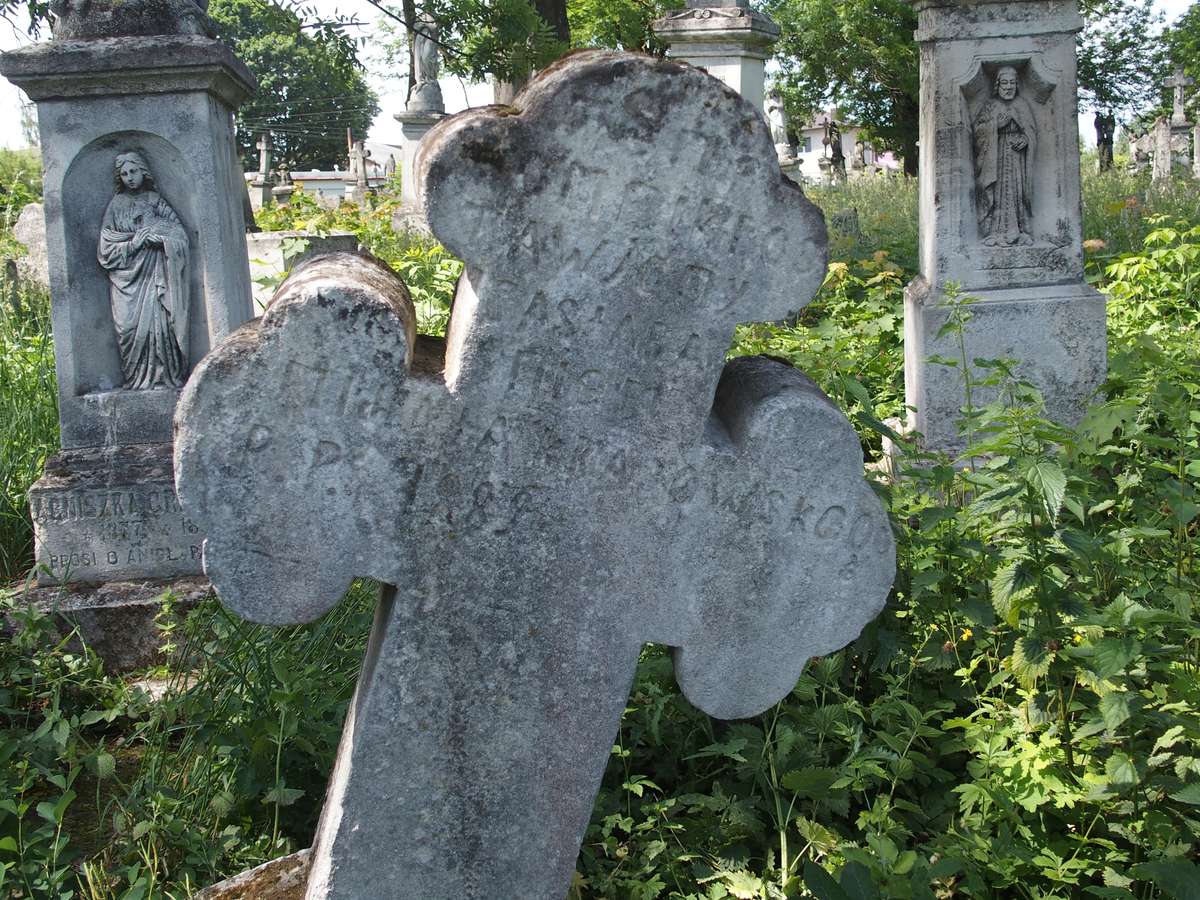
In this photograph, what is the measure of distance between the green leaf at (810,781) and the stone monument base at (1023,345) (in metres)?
3.57

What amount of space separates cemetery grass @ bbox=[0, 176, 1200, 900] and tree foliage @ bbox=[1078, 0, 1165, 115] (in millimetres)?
35893

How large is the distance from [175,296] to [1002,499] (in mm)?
3996

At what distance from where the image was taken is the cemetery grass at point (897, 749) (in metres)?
2.52

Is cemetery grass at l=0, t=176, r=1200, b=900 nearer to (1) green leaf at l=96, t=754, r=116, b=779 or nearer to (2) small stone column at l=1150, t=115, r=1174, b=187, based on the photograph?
(1) green leaf at l=96, t=754, r=116, b=779

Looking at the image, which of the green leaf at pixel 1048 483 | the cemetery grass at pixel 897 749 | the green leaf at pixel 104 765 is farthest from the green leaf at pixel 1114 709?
the green leaf at pixel 104 765

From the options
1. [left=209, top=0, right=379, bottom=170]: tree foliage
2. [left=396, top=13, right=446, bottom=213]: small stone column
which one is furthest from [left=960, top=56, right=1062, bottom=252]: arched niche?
[left=209, top=0, right=379, bottom=170]: tree foliage

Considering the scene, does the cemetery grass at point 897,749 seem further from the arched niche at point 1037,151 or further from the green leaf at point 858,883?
the arched niche at point 1037,151

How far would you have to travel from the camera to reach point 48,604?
16.4ft

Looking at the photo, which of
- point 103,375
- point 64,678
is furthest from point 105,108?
point 64,678

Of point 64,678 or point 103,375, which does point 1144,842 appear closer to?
point 64,678

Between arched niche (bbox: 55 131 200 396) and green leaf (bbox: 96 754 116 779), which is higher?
arched niche (bbox: 55 131 200 396)

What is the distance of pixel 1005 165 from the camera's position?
19.8 ft

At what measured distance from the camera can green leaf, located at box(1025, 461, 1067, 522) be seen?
2.70 metres

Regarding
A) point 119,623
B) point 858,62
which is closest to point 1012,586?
point 119,623
